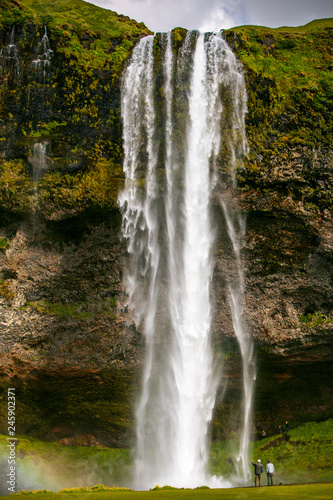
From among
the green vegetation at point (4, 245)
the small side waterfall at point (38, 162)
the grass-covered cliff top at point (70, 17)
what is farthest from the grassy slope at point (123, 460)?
the grass-covered cliff top at point (70, 17)

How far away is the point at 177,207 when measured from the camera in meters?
19.3

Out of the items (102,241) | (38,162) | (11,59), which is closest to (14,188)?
(38,162)

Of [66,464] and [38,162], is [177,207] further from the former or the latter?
[66,464]

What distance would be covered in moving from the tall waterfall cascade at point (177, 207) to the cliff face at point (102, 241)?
51cm

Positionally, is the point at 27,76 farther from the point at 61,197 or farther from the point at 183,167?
the point at 183,167

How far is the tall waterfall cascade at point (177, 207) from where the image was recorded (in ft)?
61.0

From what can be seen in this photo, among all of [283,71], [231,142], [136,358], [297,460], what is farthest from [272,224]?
[297,460]

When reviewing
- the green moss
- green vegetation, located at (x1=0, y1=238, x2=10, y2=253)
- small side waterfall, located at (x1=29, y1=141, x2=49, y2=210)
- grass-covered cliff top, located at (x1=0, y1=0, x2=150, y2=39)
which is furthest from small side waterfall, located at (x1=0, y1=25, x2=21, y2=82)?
green vegetation, located at (x1=0, y1=238, x2=10, y2=253)

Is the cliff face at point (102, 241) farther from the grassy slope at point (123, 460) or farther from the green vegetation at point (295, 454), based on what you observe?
the green vegetation at point (295, 454)

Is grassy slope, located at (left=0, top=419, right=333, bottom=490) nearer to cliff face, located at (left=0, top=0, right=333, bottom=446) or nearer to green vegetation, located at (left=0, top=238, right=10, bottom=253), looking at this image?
cliff face, located at (left=0, top=0, right=333, bottom=446)

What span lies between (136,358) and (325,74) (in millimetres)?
15669

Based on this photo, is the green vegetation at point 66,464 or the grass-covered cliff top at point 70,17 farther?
the grass-covered cliff top at point 70,17

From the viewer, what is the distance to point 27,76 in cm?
1936

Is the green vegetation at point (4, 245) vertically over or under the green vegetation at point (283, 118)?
under
